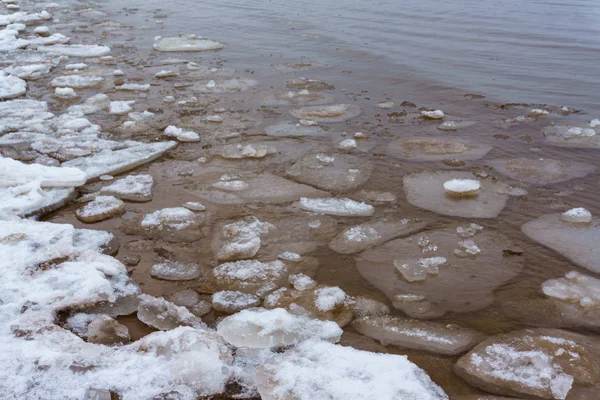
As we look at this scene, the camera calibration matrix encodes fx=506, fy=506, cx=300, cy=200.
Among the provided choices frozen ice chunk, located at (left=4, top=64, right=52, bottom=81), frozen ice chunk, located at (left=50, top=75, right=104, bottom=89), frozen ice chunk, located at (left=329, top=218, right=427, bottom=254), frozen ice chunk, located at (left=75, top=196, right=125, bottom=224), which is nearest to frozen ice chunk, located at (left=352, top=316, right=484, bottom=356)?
frozen ice chunk, located at (left=329, top=218, right=427, bottom=254)

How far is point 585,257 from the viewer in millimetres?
2861

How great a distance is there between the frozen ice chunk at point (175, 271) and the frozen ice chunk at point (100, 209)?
712 mm

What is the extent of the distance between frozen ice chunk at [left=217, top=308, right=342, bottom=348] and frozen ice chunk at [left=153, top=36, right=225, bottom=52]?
658cm

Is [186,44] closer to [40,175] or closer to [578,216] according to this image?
[40,175]

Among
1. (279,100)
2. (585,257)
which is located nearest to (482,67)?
(279,100)

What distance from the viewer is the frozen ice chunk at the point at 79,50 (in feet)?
24.9

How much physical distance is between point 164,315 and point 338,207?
1.43m

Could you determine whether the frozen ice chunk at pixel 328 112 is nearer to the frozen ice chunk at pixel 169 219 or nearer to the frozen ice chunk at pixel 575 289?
the frozen ice chunk at pixel 169 219

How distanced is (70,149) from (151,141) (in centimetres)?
65

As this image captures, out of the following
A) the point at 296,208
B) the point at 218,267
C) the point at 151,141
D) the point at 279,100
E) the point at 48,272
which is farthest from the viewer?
the point at 279,100

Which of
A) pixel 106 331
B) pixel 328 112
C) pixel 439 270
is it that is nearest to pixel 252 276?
pixel 106 331

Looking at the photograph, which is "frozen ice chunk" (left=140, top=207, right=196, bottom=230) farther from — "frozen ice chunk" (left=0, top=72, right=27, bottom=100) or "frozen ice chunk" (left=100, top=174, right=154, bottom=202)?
"frozen ice chunk" (left=0, top=72, right=27, bottom=100)

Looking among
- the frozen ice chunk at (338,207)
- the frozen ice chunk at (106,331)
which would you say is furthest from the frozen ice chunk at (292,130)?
the frozen ice chunk at (106,331)

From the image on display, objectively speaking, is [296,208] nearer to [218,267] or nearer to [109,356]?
[218,267]
